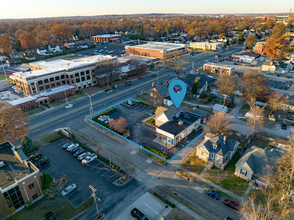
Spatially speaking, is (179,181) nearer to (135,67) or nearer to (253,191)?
(253,191)

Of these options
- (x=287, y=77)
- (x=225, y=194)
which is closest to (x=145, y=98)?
(x=225, y=194)

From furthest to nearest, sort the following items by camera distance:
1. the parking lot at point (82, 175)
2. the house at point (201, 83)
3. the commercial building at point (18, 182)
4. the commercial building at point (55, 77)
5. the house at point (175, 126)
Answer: the house at point (201, 83)
the commercial building at point (55, 77)
the house at point (175, 126)
the parking lot at point (82, 175)
the commercial building at point (18, 182)

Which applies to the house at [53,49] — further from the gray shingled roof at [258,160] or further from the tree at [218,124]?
the gray shingled roof at [258,160]

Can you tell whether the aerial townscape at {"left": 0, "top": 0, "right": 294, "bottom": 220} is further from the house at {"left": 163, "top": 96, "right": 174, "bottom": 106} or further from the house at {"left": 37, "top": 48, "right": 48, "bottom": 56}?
the house at {"left": 37, "top": 48, "right": 48, "bottom": 56}

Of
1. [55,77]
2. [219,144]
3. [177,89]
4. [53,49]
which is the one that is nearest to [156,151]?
[219,144]

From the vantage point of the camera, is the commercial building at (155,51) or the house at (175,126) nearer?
the house at (175,126)

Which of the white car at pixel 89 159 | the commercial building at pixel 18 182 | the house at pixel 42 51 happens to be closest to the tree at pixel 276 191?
the white car at pixel 89 159
